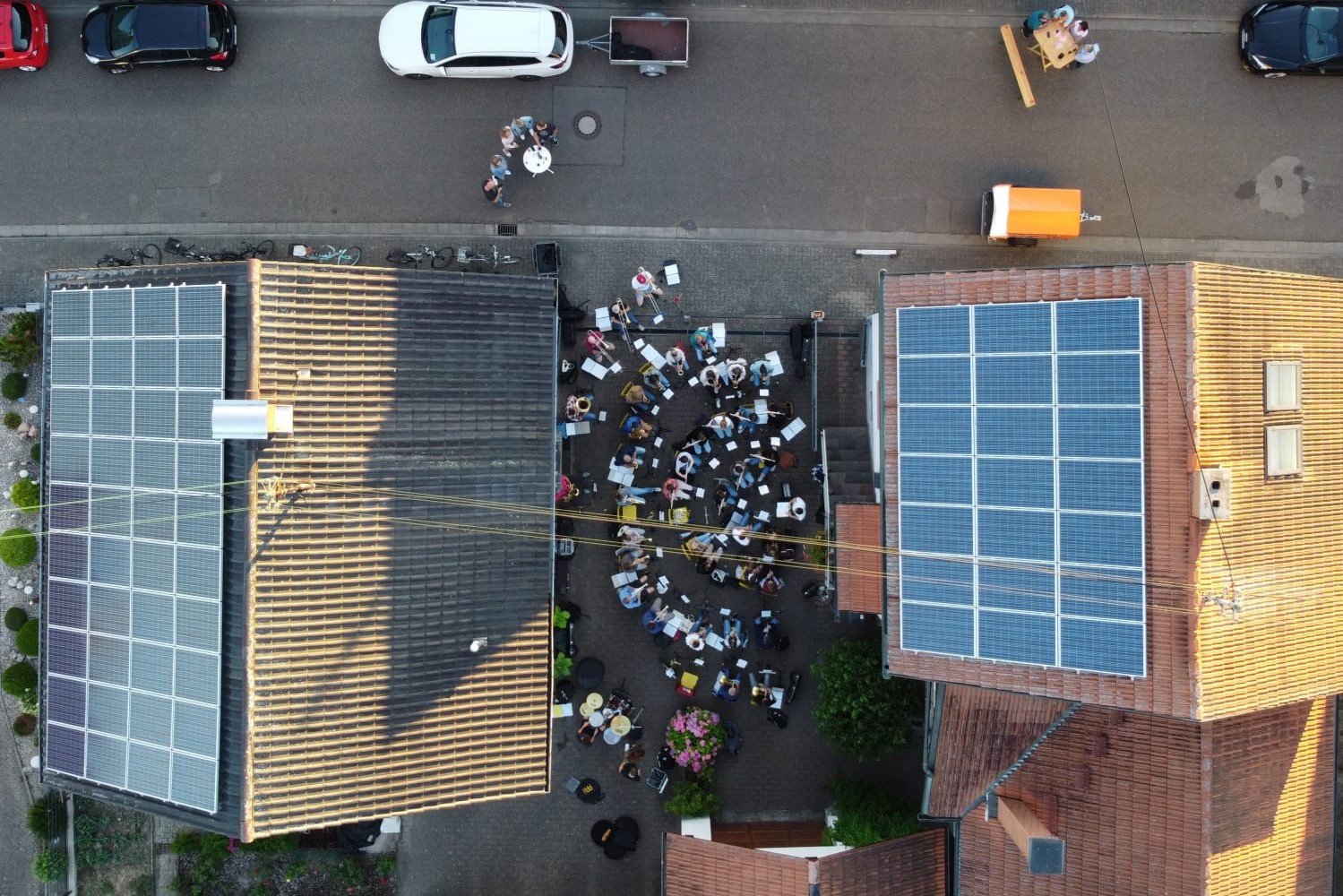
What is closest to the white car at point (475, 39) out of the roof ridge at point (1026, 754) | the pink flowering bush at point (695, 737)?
the pink flowering bush at point (695, 737)

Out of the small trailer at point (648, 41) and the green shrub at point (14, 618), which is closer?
the small trailer at point (648, 41)

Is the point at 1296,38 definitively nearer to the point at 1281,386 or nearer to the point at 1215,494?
the point at 1281,386

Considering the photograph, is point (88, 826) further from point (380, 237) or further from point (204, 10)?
point (204, 10)

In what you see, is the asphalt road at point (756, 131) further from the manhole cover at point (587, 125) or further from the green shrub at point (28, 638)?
the green shrub at point (28, 638)

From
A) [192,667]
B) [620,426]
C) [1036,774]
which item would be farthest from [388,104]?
[1036,774]

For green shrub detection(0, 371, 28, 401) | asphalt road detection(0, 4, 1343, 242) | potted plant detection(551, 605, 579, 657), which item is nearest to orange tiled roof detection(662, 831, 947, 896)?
potted plant detection(551, 605, 579, 657)

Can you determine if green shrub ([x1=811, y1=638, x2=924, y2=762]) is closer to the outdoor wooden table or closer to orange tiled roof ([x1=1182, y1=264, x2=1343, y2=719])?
orange tiled roof ([x1=1182, y1=264, x2=1343, y2=719])
